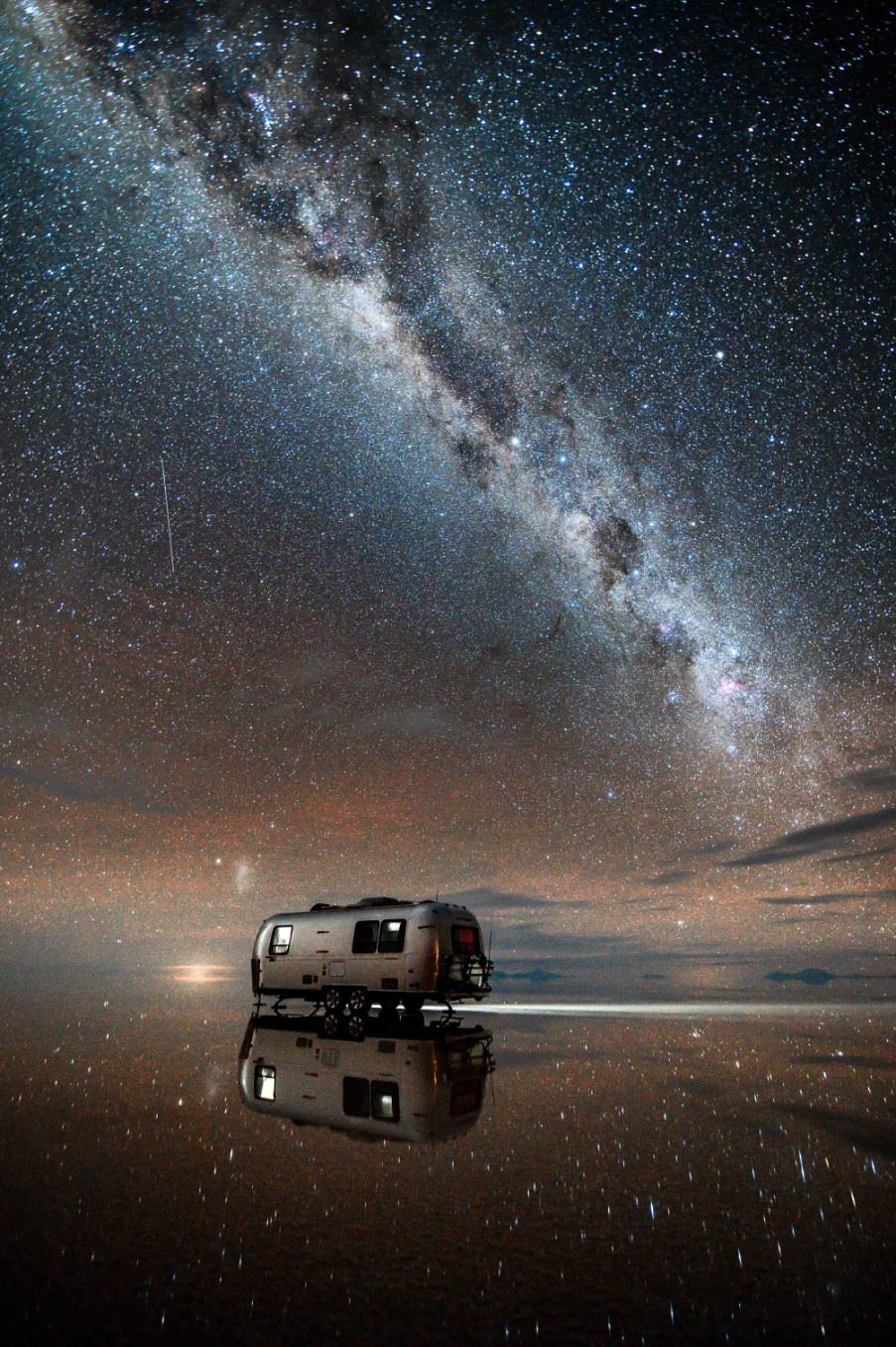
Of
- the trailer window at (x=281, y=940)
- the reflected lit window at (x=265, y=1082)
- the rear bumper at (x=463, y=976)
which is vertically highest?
the trailer window at (x=281, y=940)

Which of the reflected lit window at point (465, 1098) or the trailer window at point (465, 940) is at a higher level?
the trailer window at point (465, 940)

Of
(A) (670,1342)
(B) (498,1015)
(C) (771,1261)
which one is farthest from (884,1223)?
(B) (498,1015)

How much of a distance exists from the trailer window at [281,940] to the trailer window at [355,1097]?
10381mm

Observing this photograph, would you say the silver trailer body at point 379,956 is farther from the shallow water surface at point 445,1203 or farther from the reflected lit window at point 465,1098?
the reflected lit window at point 465,1098

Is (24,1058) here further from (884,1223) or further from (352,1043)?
(884,1223)

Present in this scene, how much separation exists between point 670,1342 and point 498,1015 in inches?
802

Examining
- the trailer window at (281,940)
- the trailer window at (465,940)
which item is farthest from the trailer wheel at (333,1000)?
the trailer window at (465,940)

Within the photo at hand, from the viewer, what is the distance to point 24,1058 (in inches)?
453

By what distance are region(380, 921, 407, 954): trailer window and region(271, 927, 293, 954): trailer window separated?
3580 millimetres

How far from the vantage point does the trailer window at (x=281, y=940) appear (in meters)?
20.2

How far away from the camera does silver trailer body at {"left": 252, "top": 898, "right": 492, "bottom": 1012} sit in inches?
675

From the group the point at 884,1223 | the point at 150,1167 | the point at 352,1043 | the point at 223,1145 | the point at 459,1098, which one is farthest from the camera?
the point at 352,1043

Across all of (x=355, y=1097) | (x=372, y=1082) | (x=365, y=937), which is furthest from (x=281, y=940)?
(x=355, y=1097)

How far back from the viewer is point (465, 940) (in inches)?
716
